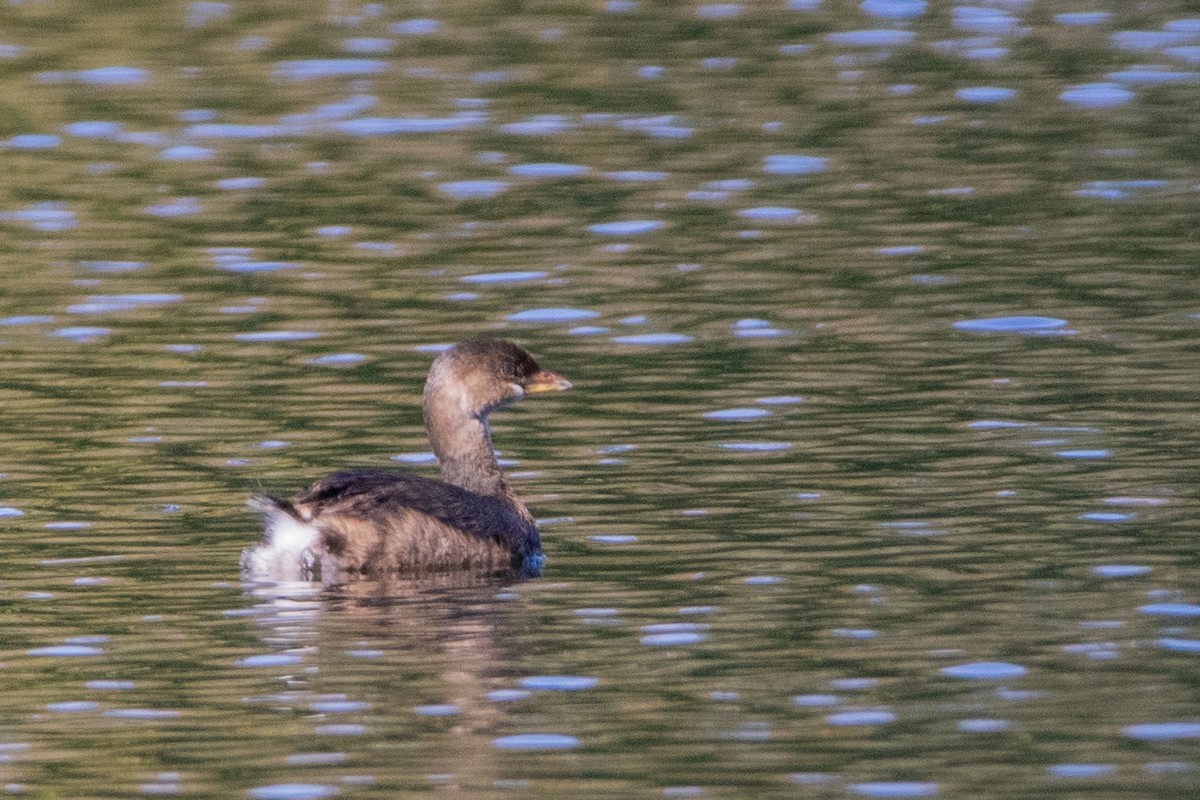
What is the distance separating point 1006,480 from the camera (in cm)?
1341

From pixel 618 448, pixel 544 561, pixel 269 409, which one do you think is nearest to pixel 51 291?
pixel 269 409

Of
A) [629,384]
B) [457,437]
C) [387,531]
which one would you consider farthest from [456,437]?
[629,384]

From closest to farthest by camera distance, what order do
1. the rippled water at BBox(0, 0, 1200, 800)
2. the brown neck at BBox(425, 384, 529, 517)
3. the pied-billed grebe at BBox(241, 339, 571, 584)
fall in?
the rippled water at BBox(0, 0, 1200, 800) → the pied-billed grebe at BBox(241, 339, 571, 584) → the brown neck at BBox(425, 384, 529, 517)

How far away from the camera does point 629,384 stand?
15828mm

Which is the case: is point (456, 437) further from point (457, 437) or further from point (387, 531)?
point (387, 531)

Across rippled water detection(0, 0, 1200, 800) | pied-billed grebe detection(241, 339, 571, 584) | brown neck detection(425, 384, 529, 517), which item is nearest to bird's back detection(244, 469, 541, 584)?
pied-billed grebe detection(241, 339, 571, 584)

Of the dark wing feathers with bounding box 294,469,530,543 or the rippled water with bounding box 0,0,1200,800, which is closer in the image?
the rippled water with bounding box 0,0,1200,800

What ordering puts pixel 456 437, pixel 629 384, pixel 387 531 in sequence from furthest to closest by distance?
1. pixel 629 384
2. pixel 456 437
3. pixel 387 531

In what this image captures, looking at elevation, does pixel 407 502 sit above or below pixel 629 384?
above

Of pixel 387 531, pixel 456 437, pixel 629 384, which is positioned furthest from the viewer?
pixel 629 384

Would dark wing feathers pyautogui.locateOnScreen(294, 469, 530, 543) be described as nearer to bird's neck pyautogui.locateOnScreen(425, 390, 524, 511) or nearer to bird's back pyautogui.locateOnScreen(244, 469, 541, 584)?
bird's back pyautogui.locateOnScreen(244, 469, 541, 584)

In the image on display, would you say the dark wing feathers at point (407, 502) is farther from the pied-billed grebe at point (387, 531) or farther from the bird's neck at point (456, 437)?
the bird's neck at point (456, 437)

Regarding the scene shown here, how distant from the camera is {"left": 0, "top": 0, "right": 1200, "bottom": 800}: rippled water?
9953 mm

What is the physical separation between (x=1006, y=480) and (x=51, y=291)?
762 centimetres
